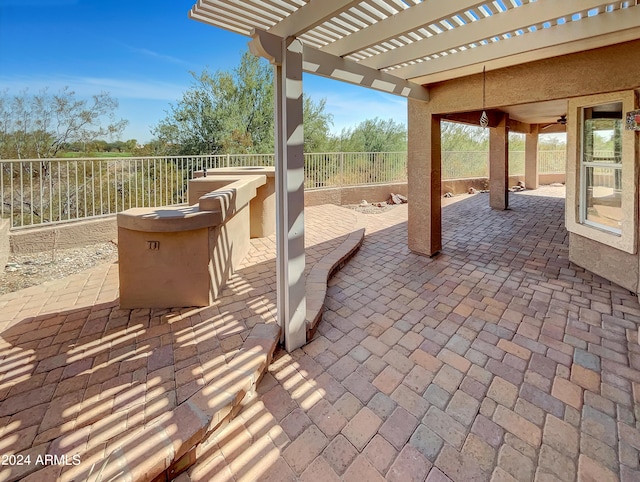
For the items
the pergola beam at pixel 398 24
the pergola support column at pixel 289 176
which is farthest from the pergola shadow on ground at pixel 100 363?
the pergola beam at pixel 398 24

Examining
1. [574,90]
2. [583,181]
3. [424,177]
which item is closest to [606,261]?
[583,181]

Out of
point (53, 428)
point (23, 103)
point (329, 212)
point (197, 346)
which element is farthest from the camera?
point (23, 103)

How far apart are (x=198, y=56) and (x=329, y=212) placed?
11.0 metres

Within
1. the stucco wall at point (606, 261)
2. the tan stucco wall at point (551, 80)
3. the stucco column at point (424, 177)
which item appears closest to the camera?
the tan stucco wall at point (551, 80)

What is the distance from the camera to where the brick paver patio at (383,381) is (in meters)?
1.89

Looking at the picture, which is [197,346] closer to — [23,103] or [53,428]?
[53,428]

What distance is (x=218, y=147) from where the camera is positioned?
47.5ft

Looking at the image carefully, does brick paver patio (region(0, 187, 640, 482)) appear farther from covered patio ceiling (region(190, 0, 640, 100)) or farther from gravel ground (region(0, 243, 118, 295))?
covered patio ceiling (region(190, 0, 640, 100))

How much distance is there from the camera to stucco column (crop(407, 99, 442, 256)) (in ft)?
17.3

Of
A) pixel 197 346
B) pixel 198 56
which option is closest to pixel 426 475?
pixel 197 346

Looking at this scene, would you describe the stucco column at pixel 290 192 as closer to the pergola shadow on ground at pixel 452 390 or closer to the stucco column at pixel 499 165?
the pergola shadow on ground at pixel 452 390

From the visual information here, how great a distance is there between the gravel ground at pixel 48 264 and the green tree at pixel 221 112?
9.58 meters

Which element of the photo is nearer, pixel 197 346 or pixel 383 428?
pixel 383 428

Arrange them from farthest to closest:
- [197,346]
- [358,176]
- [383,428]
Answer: [358,176] < [197,346] < [383,428]
